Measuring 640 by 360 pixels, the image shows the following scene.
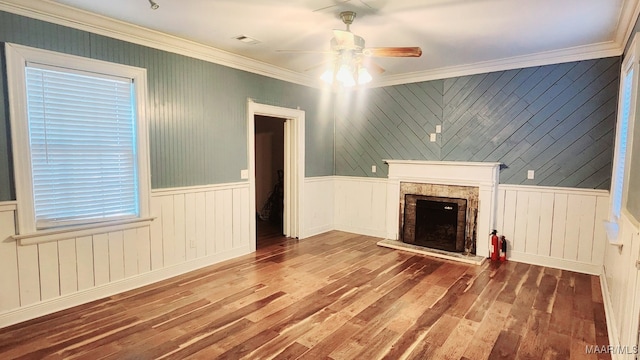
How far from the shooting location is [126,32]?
3.31 meters

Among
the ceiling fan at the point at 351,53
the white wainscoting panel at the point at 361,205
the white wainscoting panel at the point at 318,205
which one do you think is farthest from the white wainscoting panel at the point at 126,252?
the ceiling fan at the point at 351,53

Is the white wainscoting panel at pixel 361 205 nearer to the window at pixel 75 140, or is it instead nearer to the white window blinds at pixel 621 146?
the white window blinds at pixel 621 146

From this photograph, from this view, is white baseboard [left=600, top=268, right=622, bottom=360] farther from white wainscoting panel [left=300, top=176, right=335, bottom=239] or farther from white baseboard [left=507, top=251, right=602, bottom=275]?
white wainscoting panel [left=300, top=176, right=335, bottom=239]

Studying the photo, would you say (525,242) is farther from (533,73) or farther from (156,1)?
(156,1)

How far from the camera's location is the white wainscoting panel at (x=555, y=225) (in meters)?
3.94

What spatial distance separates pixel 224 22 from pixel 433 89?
3.22 meters

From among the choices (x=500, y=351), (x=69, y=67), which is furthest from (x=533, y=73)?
(x=69, y=67)

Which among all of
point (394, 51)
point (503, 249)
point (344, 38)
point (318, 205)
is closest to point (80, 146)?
point (344, 38)

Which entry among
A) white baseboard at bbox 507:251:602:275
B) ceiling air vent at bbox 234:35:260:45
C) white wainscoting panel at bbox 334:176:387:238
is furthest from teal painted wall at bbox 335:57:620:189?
ceiling air vent at bbox 234:35:260:45

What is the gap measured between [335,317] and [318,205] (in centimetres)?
309

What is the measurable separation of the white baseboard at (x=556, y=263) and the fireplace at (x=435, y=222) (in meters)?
0.69

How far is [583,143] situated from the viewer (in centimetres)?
397

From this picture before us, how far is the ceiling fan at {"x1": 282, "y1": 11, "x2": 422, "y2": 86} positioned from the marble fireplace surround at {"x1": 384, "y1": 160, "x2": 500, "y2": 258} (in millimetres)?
2127

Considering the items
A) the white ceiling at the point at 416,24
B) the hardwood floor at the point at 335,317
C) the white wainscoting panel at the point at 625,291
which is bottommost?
the hardwood floor at the point at 335,317
